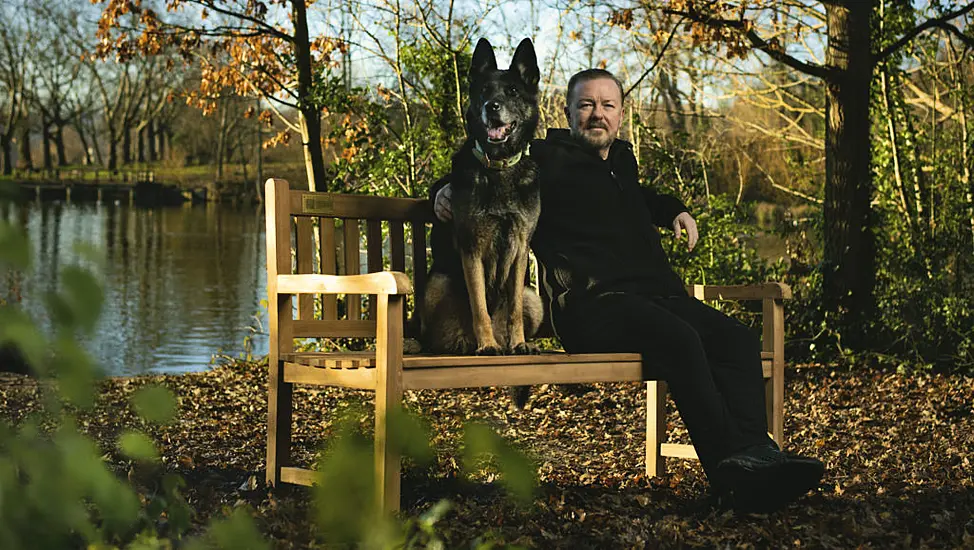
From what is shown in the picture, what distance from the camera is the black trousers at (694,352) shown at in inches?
132

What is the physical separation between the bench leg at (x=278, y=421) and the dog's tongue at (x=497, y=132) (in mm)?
1042

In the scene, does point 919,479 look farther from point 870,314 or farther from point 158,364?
point 158,364

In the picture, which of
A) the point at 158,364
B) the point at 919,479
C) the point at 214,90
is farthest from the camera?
the point at 158,364

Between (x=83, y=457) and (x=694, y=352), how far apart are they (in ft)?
9.35

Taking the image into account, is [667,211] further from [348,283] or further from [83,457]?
[83,457]

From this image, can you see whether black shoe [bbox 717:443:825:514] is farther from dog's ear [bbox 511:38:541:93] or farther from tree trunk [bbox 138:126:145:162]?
tree trunk [bbox 138:126:145:162]

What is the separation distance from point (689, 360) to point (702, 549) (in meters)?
0.62

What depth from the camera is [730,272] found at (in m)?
7.96

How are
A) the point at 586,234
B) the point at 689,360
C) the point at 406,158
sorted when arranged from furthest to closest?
1. the point at 406,158
2. the point at 586,234
3. the point at 689,360

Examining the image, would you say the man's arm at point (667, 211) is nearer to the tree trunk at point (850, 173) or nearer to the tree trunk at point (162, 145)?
the tree trunk at point (850, 173)

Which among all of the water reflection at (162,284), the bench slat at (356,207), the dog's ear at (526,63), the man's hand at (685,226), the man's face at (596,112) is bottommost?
the water reflection at (162,284)

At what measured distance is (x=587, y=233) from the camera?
3.76m

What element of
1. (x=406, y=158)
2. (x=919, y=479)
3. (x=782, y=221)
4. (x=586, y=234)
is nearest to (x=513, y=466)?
(x=586, y=234)

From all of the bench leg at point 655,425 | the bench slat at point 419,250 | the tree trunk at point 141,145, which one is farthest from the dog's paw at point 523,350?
the tree trunk at point 141,145
